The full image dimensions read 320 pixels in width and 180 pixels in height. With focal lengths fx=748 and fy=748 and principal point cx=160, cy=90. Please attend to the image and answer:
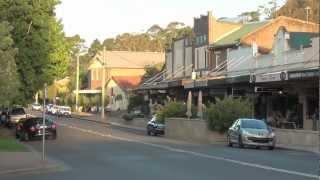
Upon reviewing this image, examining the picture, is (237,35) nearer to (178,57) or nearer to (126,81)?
(178,57)

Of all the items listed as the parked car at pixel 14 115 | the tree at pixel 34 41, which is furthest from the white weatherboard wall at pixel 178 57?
the tree at pixel 34 41

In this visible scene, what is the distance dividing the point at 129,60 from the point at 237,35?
5056cm

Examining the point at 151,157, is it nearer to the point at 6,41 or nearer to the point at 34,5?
the point at 6,41

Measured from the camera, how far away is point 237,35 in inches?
2569

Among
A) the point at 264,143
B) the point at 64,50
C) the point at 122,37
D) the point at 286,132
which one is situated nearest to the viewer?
the point at 264,143

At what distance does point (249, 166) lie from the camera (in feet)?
74.2

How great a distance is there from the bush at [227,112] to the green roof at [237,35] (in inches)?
722

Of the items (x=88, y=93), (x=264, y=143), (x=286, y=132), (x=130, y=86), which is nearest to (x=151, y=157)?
(x=264, y=143)

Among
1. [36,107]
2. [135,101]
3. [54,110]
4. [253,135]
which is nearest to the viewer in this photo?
[253,135]

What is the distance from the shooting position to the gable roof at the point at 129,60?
11300cm

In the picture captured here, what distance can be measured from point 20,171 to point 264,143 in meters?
16.3

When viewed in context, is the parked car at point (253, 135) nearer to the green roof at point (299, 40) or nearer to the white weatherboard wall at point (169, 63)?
the green roof at point (299, 40)

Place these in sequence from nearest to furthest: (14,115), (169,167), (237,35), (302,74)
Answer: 1. (169,167)
2. (302,74)
3. (14,115)
4. (237,35)

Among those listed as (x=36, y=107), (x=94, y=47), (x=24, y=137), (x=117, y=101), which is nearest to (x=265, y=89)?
(x=24, y=137)
